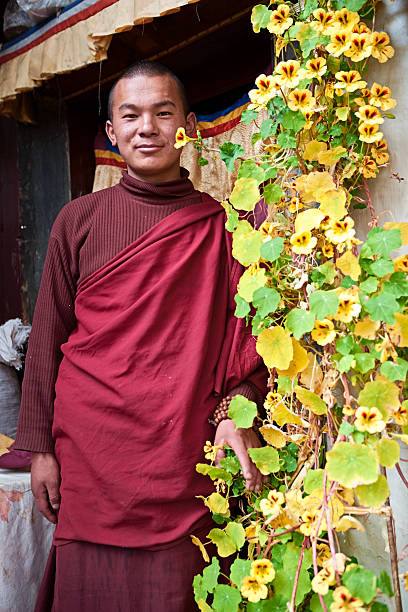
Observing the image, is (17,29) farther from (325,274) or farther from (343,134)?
(325,274)

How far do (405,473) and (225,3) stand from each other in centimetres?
198

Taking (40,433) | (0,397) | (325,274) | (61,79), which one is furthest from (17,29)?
(325,274)

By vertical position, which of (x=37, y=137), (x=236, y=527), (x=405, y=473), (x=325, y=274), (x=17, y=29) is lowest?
(x=236, y=527)

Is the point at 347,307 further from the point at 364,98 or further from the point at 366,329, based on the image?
the point at 364,98

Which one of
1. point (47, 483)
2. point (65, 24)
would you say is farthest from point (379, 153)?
point (65, 24)

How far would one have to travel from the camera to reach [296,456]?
1.36m

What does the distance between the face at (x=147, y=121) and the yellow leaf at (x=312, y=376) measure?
0.81 metres

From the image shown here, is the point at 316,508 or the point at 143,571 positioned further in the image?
the point at 143,571

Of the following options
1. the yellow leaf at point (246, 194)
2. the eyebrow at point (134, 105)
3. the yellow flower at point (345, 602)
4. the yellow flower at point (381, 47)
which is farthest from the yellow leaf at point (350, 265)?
the eyebrow at point (134, 105)

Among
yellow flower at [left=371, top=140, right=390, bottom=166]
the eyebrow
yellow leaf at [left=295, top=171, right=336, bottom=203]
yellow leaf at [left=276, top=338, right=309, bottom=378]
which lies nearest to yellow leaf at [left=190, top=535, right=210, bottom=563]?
yellow leaf at [left=276, top=338, right=309, bottom=378]

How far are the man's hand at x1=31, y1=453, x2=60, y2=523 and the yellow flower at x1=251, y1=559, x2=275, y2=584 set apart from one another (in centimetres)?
77

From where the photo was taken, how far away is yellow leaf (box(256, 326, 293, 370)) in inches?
45.7

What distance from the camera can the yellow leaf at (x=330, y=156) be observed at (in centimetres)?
120

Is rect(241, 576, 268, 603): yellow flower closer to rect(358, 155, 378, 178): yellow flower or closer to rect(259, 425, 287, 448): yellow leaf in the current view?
rect(259, 425, 287, 448): yellow leaf
